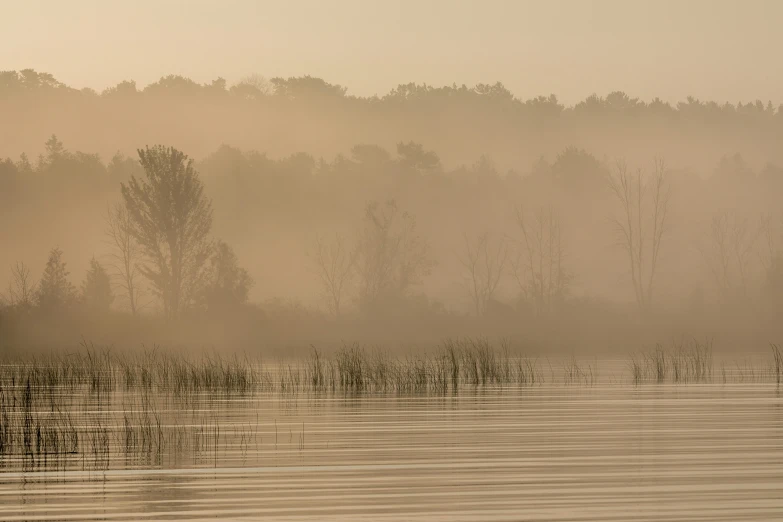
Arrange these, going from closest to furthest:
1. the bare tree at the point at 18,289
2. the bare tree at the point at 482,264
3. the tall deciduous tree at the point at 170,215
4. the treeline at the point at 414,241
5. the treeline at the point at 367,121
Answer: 1. the tall deciduous tree at the point at 170,215
2. the treeline at the point at 414,241
3. the bare tree at the point at 18,289
4. the bare tree at the point at 482,264
5. the treeline at the point at 367,121

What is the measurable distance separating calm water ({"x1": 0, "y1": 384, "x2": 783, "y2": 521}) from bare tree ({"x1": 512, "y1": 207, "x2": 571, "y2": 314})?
78.5 m

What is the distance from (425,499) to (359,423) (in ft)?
28.7

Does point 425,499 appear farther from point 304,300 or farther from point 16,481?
point 304,300

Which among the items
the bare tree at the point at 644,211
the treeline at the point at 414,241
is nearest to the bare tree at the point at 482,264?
the treeline at the point at 414,241

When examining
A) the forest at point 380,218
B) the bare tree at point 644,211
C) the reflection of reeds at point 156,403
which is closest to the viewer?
the reflection of reeds at point 156,403

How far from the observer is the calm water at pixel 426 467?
12906mm

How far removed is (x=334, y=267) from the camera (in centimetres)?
11069

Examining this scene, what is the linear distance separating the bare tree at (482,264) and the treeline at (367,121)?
1445 inches

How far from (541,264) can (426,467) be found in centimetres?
9496

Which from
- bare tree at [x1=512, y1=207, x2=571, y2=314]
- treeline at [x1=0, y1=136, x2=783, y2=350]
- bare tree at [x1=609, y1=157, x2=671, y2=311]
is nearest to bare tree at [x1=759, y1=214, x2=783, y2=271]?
treeline at [x1=0, y1=136, x2=783, y2=350]

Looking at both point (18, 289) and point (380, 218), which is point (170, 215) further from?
point (380, 218)

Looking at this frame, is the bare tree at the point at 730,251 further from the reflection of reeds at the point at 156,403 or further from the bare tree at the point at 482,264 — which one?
the reflection of reeds at the point at 156,403

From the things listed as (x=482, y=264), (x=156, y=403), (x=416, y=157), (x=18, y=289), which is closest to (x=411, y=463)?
(x=156, y=403)

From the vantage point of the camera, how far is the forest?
83.9 m
